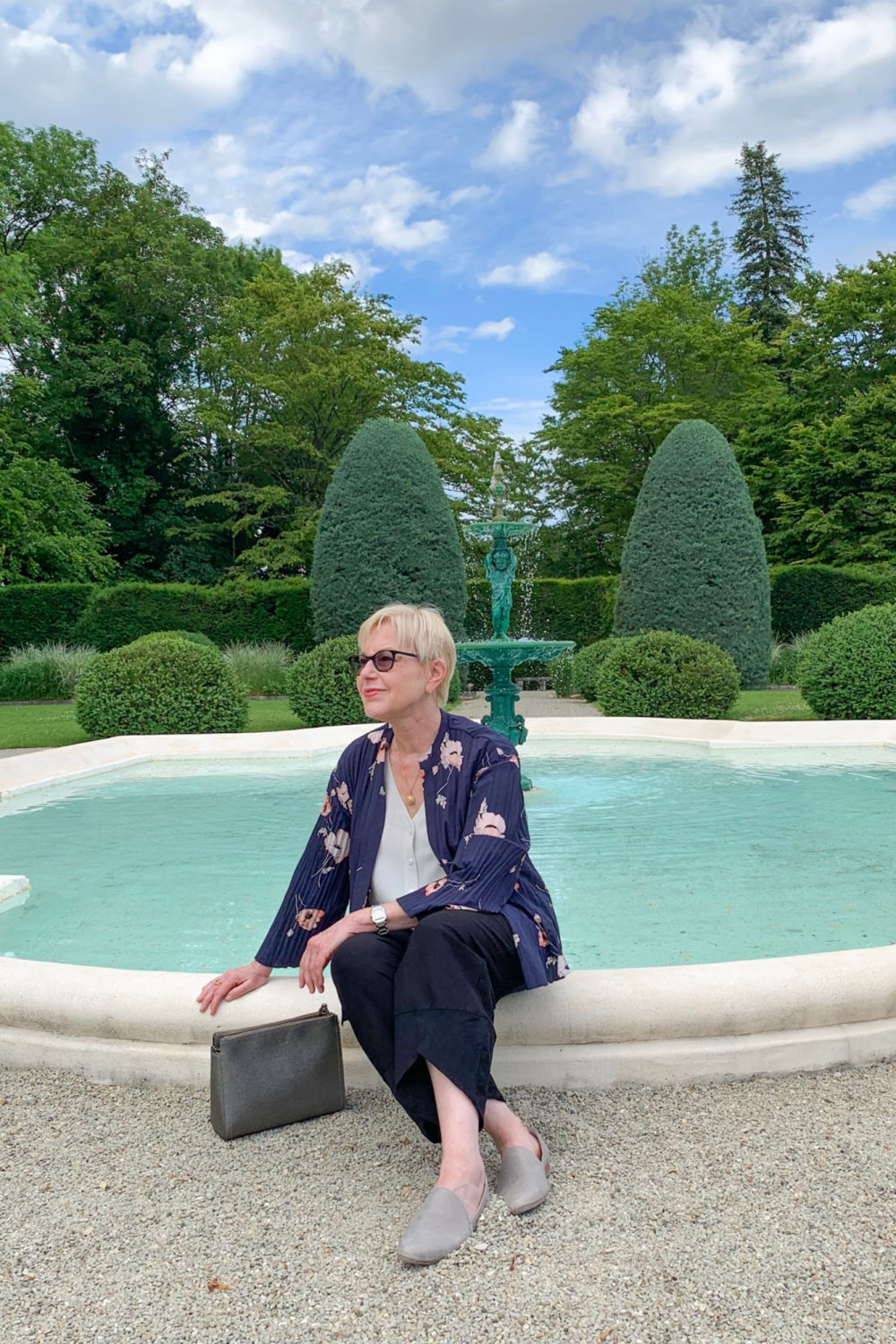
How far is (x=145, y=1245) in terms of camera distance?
71.7 inches

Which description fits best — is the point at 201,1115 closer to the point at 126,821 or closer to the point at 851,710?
the point at 126,821

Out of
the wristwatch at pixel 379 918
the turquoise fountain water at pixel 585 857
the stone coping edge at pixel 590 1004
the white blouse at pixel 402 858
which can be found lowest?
the turquoise fountain water at pixel 585 857

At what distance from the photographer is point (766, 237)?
3438 centimetres

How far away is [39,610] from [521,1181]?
18.2m

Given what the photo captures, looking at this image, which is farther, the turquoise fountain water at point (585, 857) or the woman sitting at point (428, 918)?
the turquoise fountain water at point (585, 857)

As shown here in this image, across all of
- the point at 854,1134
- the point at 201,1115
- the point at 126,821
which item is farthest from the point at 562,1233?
the point at 126,821

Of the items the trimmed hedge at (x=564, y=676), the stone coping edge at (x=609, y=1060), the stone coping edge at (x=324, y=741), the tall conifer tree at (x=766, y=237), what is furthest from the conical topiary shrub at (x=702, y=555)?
the tall conifer tree at (x=766, y=237)

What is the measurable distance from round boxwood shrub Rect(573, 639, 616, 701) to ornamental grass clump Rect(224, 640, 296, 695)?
456cm

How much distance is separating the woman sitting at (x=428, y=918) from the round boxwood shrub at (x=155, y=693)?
8079mm

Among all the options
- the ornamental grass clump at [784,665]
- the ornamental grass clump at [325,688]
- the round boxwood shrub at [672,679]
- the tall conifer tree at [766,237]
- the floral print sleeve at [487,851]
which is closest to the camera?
the floral print sleeve at [487,851]

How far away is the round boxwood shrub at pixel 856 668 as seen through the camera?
10.4 meters

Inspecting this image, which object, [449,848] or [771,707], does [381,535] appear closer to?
[771,707]

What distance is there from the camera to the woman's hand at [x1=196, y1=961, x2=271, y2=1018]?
244 centimetres

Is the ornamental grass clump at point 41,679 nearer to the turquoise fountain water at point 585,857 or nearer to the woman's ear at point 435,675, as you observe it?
the turquoise fountain water at point 585,857
